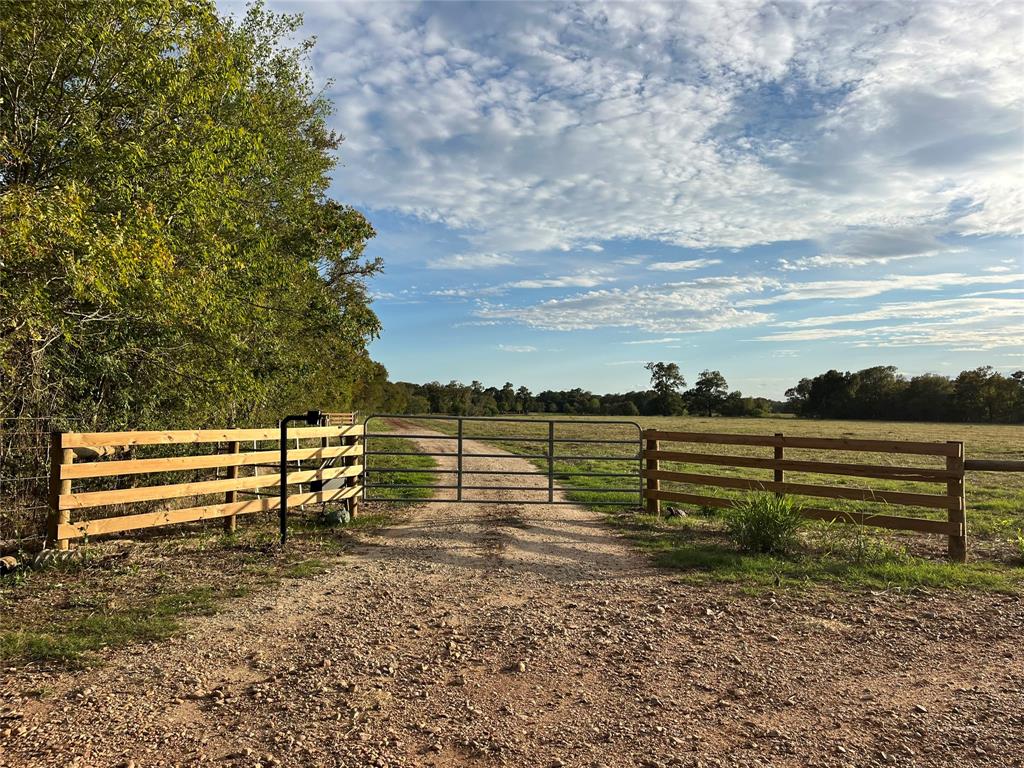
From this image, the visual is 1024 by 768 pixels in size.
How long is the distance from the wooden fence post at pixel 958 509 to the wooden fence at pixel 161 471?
778 centimetres

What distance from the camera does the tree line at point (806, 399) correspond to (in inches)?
3361

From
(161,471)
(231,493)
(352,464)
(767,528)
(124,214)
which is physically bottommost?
(767,528)

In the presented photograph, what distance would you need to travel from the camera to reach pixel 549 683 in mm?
3934

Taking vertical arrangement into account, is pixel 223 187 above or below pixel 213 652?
above

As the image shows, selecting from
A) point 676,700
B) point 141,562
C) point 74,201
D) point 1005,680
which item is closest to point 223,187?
point 74,201

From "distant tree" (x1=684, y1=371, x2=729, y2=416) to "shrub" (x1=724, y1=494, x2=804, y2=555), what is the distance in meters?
104

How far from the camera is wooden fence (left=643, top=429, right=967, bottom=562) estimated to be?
7.30 meters

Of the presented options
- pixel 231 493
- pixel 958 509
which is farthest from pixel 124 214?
pixel 958 509

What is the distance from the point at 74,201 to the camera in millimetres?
5602

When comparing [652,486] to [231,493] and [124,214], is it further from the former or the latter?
[124,214]

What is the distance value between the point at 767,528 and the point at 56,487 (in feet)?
25.0

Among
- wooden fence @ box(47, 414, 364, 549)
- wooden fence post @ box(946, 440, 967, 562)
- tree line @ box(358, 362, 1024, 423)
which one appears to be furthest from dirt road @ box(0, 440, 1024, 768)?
tree line @ box(358, 362, 1024, 423)

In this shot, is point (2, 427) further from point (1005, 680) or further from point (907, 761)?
point (1005, 680)

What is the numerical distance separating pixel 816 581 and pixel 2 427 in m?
8.55
